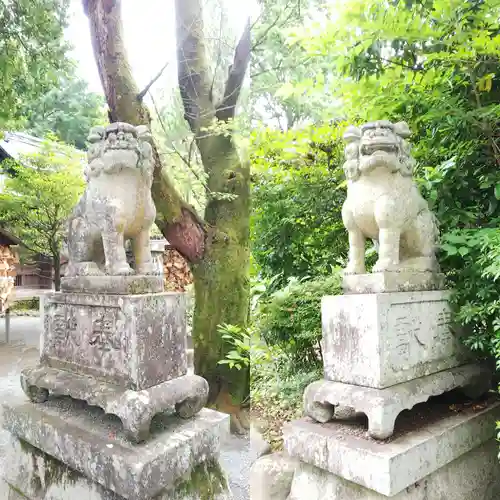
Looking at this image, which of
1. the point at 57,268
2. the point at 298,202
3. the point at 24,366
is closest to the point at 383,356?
the point at 298,202

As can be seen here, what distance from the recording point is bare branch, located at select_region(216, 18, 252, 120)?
13.0 feet

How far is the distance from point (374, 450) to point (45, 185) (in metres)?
5.37

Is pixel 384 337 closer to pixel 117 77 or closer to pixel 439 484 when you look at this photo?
pixel 439 484

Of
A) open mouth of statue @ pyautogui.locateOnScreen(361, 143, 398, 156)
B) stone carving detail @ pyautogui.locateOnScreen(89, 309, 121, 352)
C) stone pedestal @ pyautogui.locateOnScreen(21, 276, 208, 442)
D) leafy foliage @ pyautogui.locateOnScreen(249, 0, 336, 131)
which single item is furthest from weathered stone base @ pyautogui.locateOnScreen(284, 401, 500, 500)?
leafy foliage @ pyautogui.locateOnScreen(249, 0, 336, 131)

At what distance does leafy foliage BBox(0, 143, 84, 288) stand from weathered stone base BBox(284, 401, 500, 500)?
13.9ft

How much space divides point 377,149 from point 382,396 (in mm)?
1297

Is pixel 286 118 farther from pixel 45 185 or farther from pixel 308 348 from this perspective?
pixel 45 185

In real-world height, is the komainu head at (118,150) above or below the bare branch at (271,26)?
below

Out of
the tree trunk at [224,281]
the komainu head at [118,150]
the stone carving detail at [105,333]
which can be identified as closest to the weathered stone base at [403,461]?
the stone carving detail at [105,333]

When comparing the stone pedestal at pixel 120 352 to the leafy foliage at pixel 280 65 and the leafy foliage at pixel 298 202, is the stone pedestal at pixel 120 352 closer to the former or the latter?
the leafy foliage at pixel 298 202

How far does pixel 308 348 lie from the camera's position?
394 cm

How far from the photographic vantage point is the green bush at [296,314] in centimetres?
349

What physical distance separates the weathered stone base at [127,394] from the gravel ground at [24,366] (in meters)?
1.09

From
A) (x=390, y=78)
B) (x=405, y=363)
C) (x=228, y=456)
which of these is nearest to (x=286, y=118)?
(x=390, y=78)
